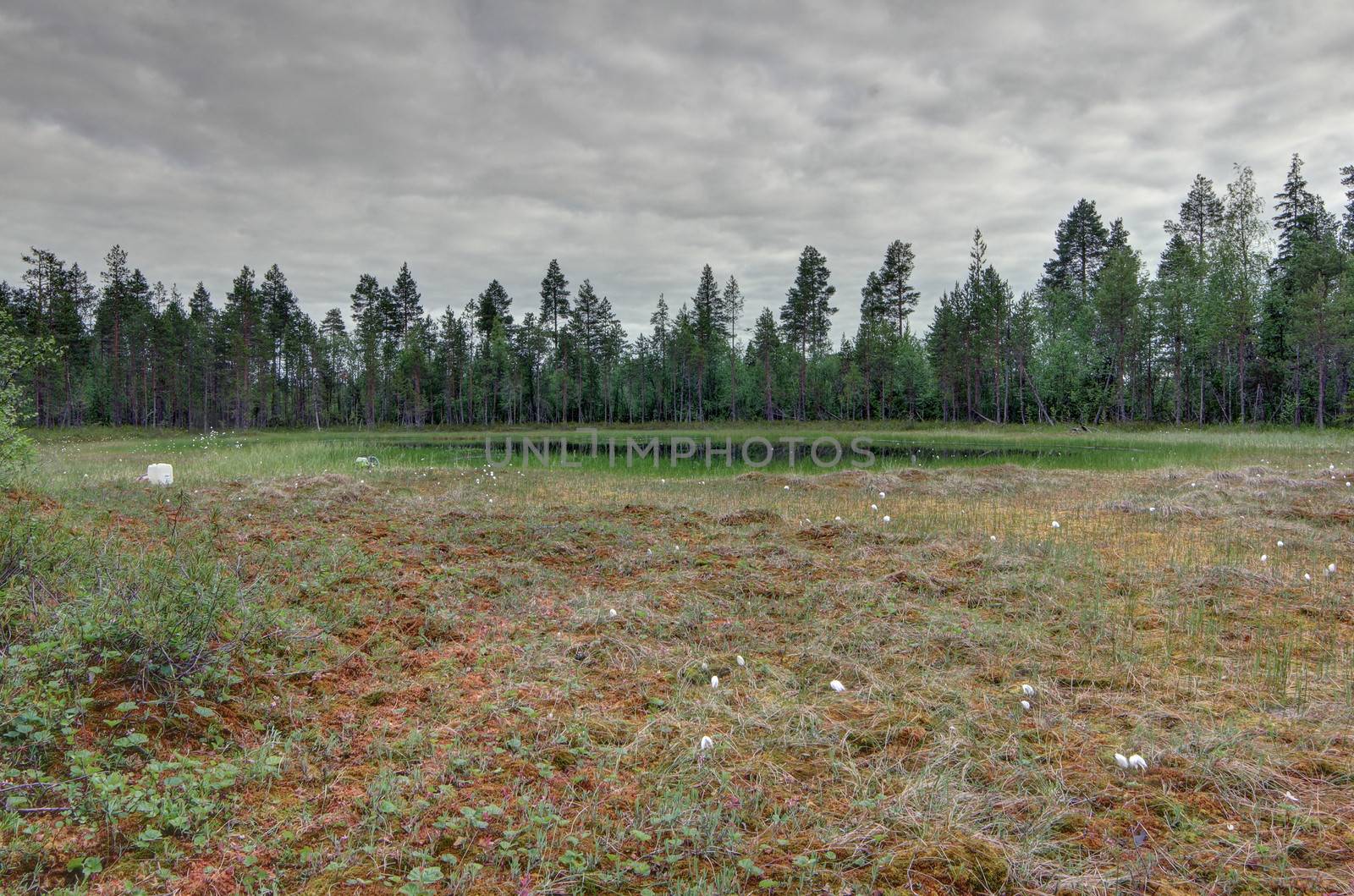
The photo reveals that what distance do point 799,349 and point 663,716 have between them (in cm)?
6544

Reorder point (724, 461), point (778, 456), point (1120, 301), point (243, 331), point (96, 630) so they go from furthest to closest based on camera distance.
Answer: point (243, 331) < point (1120, 301) < point (778, 456) < point (724, 461) < point (96, 630)

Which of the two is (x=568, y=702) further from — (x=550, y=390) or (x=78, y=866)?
(x=550, y=390)

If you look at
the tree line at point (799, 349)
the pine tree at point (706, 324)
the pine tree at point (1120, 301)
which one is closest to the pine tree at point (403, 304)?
the tree line at point (799, 349)

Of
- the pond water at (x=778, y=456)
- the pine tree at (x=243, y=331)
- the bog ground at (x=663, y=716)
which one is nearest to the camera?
the bog ground at (x=663, y=716)

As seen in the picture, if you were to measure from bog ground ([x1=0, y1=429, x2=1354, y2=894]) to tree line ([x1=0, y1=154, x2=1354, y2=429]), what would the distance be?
4580 cm

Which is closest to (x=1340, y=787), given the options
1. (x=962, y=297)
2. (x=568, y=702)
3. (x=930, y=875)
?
(x=930, y=875)

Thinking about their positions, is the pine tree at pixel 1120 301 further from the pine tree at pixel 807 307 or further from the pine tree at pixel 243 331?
the pine tree at pixel 243 331

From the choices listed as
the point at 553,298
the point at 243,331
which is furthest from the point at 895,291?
the point at 243,331

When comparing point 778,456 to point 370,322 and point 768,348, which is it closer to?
point 768,348

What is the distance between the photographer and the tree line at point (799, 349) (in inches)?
1802

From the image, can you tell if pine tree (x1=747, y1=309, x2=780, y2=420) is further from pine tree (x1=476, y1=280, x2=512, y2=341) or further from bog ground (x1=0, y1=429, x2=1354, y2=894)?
bog ground (x1=0, y1=429, x2=1354, y2=894)

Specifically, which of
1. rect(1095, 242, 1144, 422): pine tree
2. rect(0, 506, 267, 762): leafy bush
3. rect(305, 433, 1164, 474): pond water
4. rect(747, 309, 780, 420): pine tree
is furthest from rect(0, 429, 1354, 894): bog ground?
rect(747, 309, 780, 420): pine tree

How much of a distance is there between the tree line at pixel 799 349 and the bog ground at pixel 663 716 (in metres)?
45.8

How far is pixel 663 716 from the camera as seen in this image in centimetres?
421
